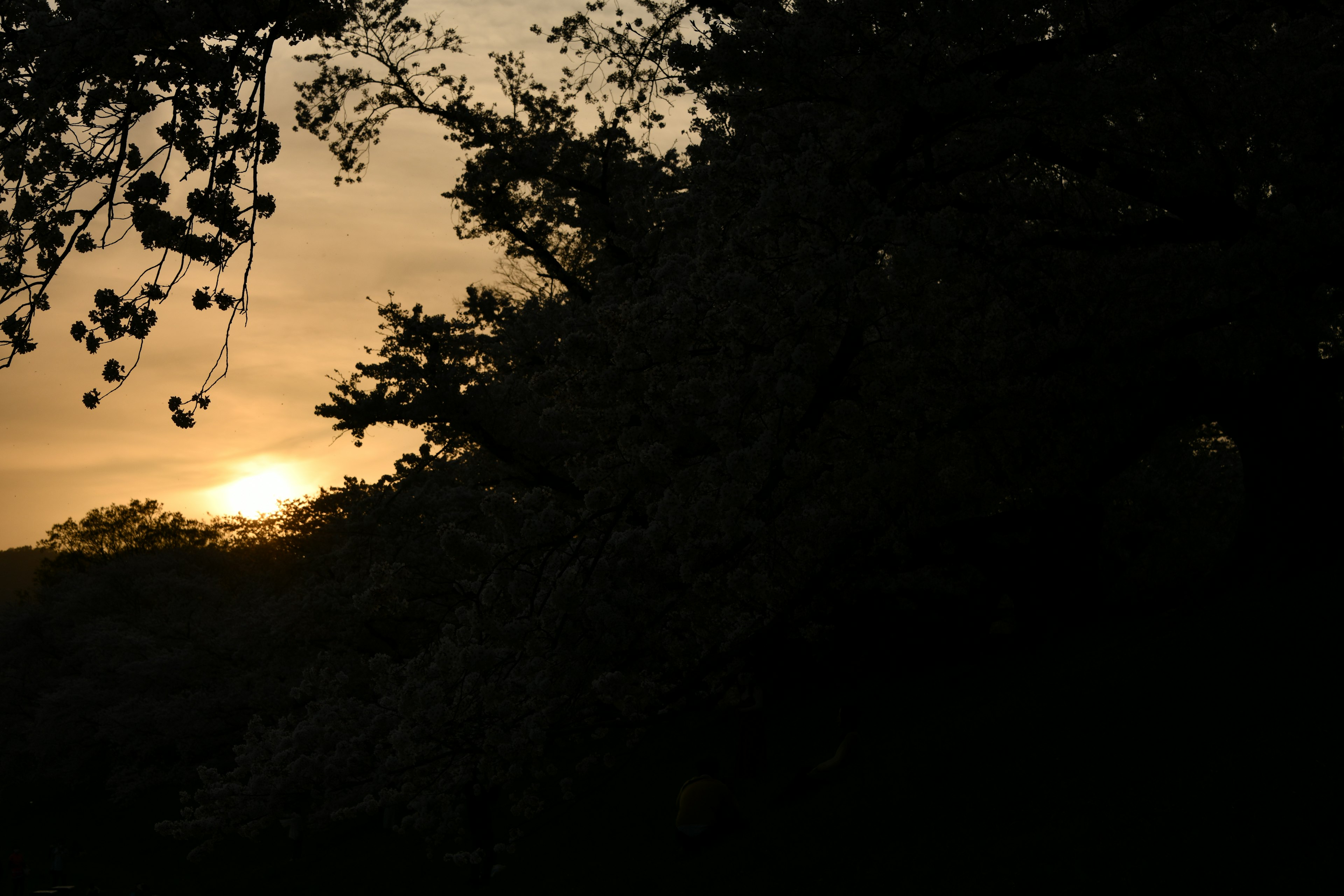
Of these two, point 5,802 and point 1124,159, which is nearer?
point 1124,159

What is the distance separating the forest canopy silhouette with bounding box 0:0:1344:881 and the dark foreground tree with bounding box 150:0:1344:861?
0.05 meters

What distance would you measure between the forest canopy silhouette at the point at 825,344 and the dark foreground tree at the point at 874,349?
0.18 feet

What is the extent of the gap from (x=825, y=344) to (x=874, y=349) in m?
2.01

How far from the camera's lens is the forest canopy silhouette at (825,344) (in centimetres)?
910

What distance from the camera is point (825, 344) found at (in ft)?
31.2

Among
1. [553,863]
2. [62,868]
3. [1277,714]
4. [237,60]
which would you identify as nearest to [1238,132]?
[1277,714]

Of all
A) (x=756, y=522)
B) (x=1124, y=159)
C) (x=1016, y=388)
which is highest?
(x=1124, y=159)

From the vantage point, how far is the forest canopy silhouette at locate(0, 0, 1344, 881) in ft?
29.9

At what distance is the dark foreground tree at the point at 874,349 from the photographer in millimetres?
9523

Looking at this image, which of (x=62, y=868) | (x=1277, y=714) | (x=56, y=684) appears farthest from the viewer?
(x=56, y=684)

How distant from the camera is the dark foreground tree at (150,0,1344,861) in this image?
31.2 ft

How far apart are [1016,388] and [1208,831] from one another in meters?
4.90

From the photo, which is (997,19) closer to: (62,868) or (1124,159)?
(1124,159)

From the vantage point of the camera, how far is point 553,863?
67.2 ft
